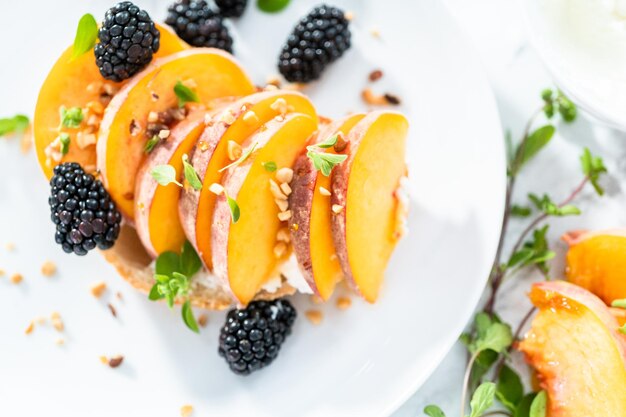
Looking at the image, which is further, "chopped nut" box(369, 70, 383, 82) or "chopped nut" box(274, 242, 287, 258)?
"chopped nut" box(369, 70, 383, 82)

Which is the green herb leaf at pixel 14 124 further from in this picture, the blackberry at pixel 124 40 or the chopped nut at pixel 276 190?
the chopped nut at pixel 276 190

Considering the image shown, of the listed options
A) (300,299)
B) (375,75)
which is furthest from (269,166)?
(375,75)

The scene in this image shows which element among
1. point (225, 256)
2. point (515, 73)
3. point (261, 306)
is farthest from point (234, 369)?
point (515, 73)

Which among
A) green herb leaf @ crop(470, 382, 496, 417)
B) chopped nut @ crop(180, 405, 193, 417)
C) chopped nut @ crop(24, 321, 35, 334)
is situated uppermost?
chopped nut @ crop(24, 321, 35, 334)

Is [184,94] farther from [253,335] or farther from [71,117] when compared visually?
[253,335]

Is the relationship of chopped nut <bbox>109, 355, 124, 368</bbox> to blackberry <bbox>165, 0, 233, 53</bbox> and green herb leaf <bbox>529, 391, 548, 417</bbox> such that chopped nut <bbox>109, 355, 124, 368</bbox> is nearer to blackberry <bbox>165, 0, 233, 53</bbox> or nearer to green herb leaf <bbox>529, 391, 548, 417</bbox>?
blackberry <bbox>165, 0, 233, 53</bbox>

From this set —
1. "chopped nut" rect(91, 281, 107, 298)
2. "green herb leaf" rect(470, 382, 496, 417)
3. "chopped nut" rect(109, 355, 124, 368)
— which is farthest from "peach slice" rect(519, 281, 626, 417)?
"chopped nut" rect(91, 281, 107, 298)

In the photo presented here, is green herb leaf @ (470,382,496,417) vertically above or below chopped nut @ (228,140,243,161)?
below

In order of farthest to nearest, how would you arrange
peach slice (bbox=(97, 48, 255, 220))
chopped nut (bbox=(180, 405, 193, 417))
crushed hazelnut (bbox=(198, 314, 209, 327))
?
crushed hazelnut (bbox=(198, 314, 209, 327)), chopped nut (bbox=(180, 405, 193, 417)), peach slice (bbox=(97, 48, 255, 220))

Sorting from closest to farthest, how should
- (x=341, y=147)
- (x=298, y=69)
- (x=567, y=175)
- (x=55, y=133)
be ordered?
(x=341, y=147), (x=55, y=133), (x=298, y=69), (x=567, y=175)

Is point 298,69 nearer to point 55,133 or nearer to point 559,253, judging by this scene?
point 55,133
